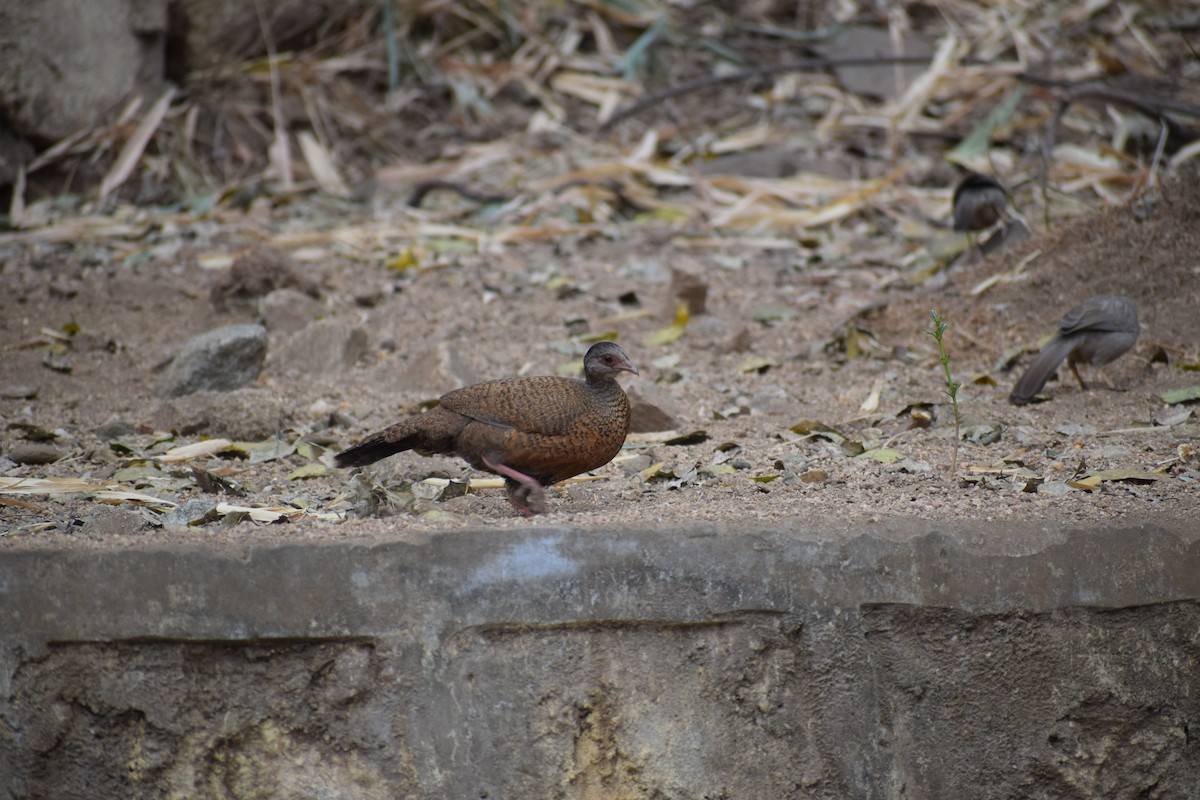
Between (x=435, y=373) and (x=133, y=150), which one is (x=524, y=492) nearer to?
(x=435, y=373)

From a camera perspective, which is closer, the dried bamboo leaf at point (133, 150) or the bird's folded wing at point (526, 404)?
the bird's folded wing at point (526, 404)

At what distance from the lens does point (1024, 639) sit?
3471 millimetres

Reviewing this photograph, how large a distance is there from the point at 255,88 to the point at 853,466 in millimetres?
7159

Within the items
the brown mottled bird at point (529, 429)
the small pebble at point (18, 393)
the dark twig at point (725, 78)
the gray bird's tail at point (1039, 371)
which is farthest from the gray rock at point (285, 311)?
the dark twig at point (725, 78)

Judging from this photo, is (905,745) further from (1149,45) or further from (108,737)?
(1149,45)

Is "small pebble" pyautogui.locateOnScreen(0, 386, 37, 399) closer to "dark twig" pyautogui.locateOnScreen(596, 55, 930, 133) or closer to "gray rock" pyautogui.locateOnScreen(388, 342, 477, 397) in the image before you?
"gray rock" pyautogui.locateOnScreen(388, 342, 477, 397)

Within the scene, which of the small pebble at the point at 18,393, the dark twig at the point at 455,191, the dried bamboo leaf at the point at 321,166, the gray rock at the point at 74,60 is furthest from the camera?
the dried bamboo leaf at the point at 321,166

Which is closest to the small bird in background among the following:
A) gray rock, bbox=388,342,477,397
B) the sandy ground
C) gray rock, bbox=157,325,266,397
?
the sandy ground

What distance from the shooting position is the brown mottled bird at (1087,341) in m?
5.36

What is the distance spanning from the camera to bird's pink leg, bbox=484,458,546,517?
13.2 feet

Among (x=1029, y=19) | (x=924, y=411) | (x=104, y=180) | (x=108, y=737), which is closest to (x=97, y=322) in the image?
(x=104, y=180)

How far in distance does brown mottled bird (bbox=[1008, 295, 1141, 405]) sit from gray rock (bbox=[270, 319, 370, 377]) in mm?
3206

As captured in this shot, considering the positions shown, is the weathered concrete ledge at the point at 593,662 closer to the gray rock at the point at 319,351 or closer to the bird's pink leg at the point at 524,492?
the bird's pink leg at the point at 524,492

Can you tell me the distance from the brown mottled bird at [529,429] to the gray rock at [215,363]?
1.97m
